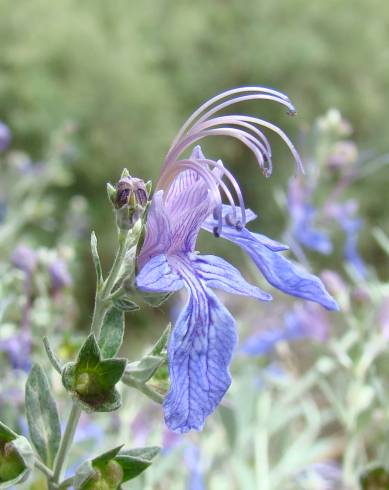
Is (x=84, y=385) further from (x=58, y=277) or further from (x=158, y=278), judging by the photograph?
(x=58, y=277)

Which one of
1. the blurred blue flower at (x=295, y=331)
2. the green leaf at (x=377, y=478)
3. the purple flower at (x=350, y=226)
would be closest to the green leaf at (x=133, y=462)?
the green leaf at (x=377, y=478)

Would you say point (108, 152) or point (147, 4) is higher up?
point (147, 4)

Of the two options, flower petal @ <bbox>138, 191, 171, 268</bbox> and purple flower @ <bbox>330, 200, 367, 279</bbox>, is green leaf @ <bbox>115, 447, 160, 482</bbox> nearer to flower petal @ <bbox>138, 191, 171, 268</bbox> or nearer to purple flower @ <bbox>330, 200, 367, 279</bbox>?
flower petal @ <bbox>138, 191, 171, 268</bbox>

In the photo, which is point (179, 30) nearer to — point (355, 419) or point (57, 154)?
point (57, 154)

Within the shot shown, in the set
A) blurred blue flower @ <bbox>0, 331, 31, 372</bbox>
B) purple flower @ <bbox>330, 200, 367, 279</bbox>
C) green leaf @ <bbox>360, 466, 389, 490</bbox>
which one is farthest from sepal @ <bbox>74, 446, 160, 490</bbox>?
purple flower @ <bbox>330, 200, 367, 279</bbox>

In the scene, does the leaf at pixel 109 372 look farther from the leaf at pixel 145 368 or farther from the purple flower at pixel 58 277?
the purple flower at pixel 58 277

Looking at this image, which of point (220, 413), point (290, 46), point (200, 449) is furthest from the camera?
point (290, 46)

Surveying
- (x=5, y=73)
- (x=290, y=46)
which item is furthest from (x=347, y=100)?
(x=5, y=73)
